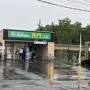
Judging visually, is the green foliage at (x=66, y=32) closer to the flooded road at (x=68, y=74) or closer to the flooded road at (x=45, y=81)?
the flooded road at (x=68, y=74)

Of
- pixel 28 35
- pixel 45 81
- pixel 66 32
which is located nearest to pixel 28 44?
pixel 28 35

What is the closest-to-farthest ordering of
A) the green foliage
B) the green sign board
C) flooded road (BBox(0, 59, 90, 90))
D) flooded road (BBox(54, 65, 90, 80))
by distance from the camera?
1. flooded road (BBox(0, 59, 90, 90))
2. flooded road (BBox(54, 65, 90, 80))
3. the green sign board
4. the green foliage

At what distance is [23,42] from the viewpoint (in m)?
57.1

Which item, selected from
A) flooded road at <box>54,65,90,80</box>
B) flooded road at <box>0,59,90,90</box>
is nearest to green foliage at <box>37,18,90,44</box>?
flooded road at <box>54,65,90,80</box>

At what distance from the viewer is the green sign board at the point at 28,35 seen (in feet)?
180

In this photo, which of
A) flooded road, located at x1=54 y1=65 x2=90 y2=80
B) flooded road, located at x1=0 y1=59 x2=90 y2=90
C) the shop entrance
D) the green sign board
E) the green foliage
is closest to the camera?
flooded road, located at x1=0 y1=59 x2=90 y2=90

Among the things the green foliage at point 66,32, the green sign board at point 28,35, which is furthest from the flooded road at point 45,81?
the green foliage at point 66,32

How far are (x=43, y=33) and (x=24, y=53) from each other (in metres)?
6.95

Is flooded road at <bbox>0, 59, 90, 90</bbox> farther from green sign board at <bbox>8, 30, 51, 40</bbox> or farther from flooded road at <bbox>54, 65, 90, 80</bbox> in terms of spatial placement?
green sign board at <bbox>8, 30, 51, 40</bbox>

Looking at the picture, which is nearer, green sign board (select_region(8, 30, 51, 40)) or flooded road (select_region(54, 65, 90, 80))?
flooded road (select_region(54, 65, 90, 80))

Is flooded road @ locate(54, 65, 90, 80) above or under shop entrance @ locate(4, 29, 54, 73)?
under

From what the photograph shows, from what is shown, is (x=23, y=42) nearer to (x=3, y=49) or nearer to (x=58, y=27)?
(x=3, y=49)

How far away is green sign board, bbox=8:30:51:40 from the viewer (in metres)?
54.9

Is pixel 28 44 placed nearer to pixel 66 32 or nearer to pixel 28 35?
pixel 28 35
